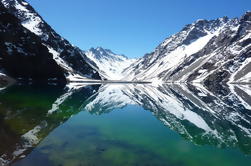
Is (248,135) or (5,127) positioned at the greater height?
(248,135)

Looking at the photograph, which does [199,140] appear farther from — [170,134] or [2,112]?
[2,112]

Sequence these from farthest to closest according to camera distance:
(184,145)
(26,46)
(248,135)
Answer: (26,46)
(248,135)
(184,145)

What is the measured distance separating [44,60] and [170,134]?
6085 inches

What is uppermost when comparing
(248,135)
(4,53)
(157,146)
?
(4,53)

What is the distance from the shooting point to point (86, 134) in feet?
124

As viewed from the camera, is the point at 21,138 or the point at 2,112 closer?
the point at 21,138

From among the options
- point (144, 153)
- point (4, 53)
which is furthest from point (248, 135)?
point (4, 53)

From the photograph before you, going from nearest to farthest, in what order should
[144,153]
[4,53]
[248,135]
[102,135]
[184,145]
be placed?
[144,153] < [184,145] < [102,135] < [248,135] < [4,53]

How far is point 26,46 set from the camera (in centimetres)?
17538

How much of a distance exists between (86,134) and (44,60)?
154 m

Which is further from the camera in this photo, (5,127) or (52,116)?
(52,116)

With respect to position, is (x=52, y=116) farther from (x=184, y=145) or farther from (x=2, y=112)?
(x=184, y=145)

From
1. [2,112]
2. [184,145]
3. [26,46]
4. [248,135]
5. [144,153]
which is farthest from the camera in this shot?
[26,46]

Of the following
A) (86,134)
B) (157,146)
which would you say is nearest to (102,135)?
(86,134)
